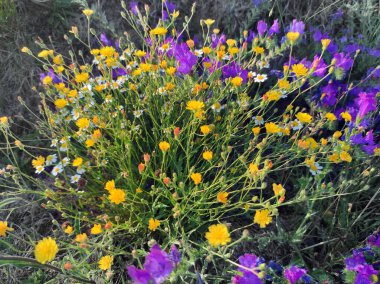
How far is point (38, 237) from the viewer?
6.82 ft

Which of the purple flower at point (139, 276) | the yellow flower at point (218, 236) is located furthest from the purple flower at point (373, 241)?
the purple flower at point (139, 276)

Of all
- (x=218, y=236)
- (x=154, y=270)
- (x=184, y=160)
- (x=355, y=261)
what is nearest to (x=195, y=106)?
(x=184, y=160)

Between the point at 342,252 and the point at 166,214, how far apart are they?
0.92 meters

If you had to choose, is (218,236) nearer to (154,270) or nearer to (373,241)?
(154,270)

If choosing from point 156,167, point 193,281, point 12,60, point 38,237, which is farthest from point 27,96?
point 193,281

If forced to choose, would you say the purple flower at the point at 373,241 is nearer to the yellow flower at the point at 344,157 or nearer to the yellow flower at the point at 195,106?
the yellow flower at the point at 344,157

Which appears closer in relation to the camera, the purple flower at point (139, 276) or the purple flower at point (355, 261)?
the purple flower at point (139, 276)

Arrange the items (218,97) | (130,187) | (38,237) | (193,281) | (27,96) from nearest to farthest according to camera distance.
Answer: (193,281)
(130,187)
(218,97)
(38,237)
(27,96)

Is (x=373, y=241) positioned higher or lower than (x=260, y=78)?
lower

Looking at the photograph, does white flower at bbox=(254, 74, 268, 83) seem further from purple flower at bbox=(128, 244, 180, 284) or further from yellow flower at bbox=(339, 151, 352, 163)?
purple flower at bbox=(128, 244, 180, 284)

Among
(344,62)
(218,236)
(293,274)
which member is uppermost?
(344,62)

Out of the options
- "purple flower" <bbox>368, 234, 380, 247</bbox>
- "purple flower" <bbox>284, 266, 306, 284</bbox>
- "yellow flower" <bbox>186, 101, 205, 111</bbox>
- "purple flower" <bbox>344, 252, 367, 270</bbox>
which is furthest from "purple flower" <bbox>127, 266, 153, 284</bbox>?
"purple flower" <bbox>368, 234, 380, 247</bbox>

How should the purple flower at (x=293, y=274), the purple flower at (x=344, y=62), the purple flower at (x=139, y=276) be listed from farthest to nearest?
1. the purple flower at (x=344, y=62)
2. the purple flower at (x=293, y=274)
3. the purple flower at (x=139, y=276)

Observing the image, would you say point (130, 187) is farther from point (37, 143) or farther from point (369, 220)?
point (369, 220)
